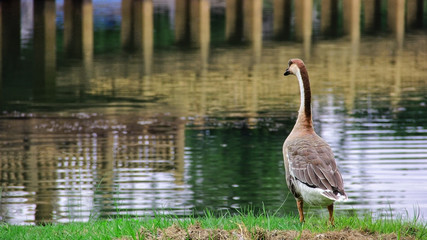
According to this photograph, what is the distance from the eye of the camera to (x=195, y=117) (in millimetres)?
19000

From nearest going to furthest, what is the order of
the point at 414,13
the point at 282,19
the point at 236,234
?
the point at 236,234 < the point at 282,19 < the point at 414,13

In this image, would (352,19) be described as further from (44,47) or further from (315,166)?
(315,166)

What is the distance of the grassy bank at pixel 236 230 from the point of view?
25.0 ft

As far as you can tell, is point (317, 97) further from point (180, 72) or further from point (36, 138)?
point (36, 138)

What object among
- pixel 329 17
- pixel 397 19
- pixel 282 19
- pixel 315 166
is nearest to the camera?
pixel 315 166

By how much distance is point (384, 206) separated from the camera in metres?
→ 11.5

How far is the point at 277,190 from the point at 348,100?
28.5 feet

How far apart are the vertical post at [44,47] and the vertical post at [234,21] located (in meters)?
7.48

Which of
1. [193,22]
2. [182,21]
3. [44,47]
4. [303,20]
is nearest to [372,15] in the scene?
[303,20]

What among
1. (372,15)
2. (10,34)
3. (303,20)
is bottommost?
(10,34)

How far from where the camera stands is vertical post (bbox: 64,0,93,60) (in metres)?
32.8

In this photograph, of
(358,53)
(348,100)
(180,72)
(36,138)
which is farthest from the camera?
(358,53)

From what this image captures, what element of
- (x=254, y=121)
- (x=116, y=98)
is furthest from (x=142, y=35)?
(x=254, y=121)

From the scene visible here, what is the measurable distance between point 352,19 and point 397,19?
257cm
